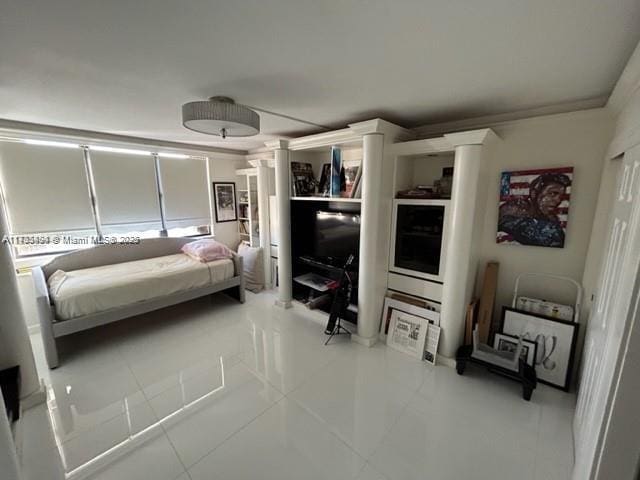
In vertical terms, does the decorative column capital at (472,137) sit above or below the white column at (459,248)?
above

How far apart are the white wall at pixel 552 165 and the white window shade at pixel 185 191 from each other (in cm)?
399

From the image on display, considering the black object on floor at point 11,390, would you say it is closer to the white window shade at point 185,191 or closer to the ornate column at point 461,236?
the white window shade at point 185,191

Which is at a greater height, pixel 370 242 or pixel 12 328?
pixel 370 242

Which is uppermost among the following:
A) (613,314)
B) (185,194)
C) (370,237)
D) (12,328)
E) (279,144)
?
(279,144)

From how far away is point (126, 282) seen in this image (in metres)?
2.79

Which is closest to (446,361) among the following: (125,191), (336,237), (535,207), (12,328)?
(535,207)

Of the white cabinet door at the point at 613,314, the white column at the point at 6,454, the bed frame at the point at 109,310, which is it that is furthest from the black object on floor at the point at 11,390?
the white cabinet door at the point at 613,314

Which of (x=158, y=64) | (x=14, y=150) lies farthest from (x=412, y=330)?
(x=14, y=150)

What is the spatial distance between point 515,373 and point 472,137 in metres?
1.85

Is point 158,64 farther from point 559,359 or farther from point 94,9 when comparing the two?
point 559,359

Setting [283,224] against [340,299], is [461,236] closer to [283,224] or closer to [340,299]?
[340,299]

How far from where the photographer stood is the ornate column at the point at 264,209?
382cm

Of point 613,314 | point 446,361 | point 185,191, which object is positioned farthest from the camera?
point 185,191

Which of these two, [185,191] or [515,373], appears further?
[185,191]
